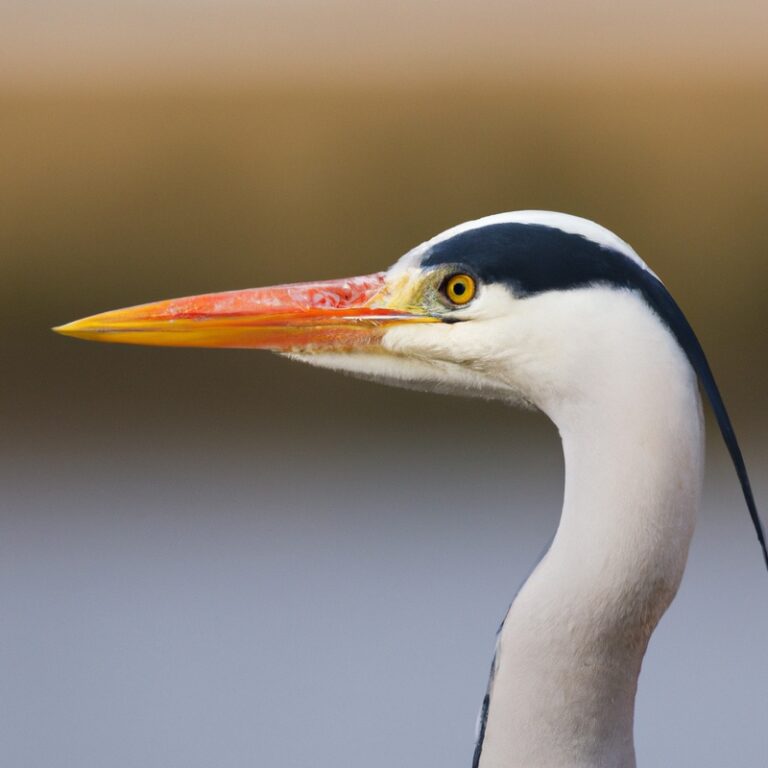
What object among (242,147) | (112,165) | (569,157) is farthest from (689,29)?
(112,165)

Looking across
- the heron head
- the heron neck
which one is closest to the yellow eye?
the heron head

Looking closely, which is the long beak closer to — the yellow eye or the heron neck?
the yellow eye

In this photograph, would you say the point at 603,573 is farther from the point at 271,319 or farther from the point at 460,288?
the point at 271,319

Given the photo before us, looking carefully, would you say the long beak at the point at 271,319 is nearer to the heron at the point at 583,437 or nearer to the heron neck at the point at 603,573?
the heron at the point at 583,437

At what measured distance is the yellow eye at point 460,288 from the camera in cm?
96

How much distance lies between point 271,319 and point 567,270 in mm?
288

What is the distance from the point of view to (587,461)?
88 centimetres

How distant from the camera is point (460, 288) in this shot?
97 centimetres

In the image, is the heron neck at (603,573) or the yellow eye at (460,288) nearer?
the heron neck at (603,573)

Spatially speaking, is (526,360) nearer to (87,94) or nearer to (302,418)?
(87,94)

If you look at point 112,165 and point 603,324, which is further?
point 112,165

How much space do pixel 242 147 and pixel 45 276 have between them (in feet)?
3.48

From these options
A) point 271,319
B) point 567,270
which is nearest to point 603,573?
point 567,270

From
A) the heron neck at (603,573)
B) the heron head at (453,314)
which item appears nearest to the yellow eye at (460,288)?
the heron head at (453,314)
